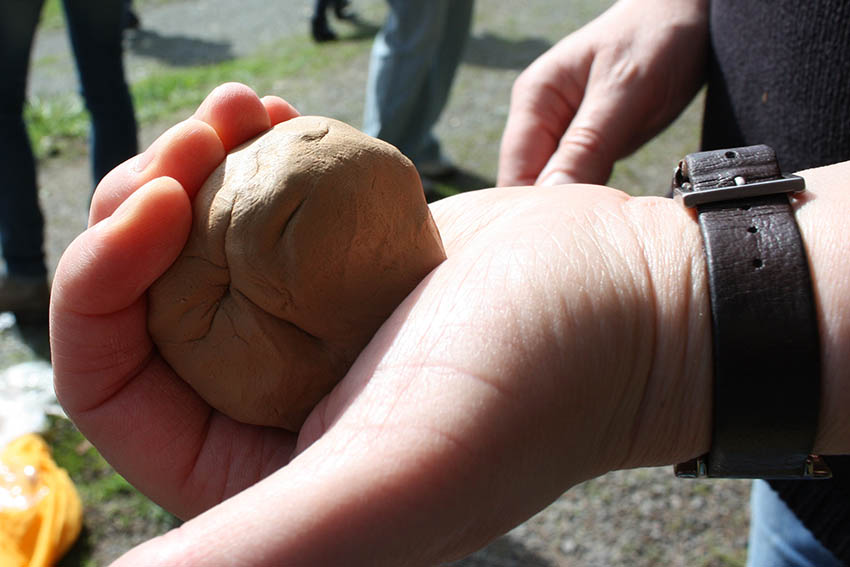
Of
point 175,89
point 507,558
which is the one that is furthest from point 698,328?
point 175,89

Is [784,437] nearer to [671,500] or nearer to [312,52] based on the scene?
[671,500]

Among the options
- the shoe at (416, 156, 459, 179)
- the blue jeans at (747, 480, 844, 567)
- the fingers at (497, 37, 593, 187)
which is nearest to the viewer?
the blue jeans at (747, 480, 844, 567)

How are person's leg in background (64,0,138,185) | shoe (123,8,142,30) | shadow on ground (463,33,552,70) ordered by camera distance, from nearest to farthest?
person's leg in background (64,0,138,185) → shadow on ground (463,33,552,70) → shoe (123,8,142,30)

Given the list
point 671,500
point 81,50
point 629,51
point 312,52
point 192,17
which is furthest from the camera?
Result: point 192,17

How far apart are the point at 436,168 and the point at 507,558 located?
2853mm

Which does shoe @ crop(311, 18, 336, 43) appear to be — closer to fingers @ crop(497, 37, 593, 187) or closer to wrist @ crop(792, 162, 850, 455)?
fingers @ crop(497, 37, 593, 187)

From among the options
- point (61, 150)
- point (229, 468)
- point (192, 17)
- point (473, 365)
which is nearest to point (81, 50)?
point (61, 150)

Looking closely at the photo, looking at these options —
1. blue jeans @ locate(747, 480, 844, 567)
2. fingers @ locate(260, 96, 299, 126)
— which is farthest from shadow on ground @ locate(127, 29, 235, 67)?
blue jeans @ locate(747, 480, 844, 567)

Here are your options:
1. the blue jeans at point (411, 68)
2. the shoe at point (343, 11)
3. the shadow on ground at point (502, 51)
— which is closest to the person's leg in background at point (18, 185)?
the blue jeans at point (411, 68)

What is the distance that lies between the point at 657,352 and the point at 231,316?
75cm

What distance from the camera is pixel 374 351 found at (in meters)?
1.24

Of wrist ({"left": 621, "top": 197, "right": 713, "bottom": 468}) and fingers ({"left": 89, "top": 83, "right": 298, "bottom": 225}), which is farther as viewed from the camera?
fingers ({"left": 89, "top": 83, "right": 298, "bottom": 225})

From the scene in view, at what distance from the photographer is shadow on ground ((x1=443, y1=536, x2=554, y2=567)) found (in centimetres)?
265

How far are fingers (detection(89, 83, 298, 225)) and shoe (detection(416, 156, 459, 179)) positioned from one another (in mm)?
3483
